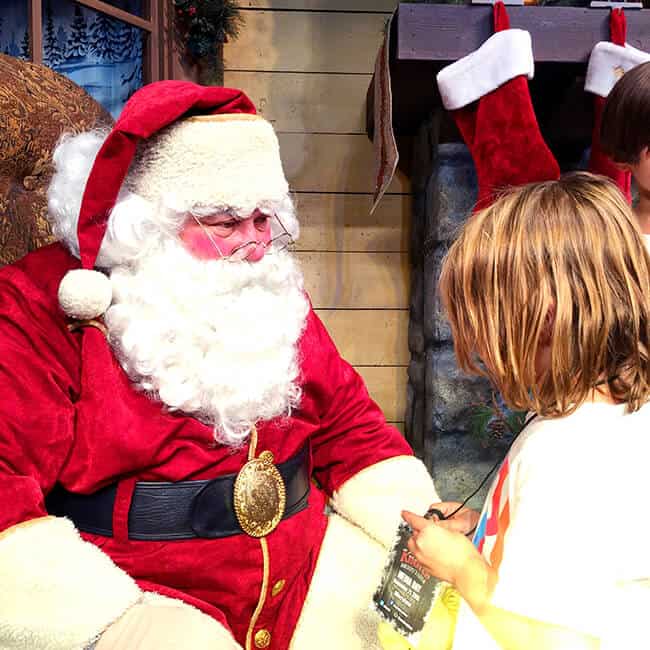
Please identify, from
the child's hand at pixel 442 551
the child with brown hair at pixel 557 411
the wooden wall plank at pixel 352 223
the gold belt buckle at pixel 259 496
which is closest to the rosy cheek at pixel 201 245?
the gold belt buckle at pixel 259 496

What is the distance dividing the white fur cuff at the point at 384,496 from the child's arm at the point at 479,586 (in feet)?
1.34

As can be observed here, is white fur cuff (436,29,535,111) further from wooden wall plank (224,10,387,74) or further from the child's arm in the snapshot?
the child's arm

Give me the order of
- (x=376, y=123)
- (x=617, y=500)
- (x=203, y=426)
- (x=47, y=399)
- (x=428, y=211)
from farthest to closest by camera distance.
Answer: (x=428, y=211)
(x=376, y=123)
(x=203, y=426)
(x=47, y=399)
(x=617, y=500)

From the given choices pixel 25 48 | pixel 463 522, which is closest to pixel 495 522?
pixel 463 522

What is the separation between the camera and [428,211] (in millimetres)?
2225

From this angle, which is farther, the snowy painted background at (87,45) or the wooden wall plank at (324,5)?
the wooden wall plank at (324,5)

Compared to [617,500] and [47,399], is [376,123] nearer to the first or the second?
[47,399]

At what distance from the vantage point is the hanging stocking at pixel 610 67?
1800 mm

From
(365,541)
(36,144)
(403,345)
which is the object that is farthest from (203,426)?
(403,345)

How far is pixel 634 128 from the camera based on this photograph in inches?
59.9

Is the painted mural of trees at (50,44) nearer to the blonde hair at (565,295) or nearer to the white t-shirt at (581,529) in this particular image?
the blonde hair at (565,295)

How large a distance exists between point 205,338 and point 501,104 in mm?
1060

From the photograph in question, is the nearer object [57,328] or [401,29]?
[57,328]

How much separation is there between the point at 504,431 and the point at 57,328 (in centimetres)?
141
